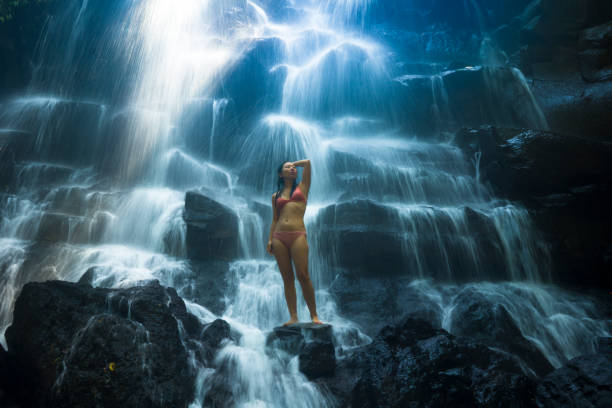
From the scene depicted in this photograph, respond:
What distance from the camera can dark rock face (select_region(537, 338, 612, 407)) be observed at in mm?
2818

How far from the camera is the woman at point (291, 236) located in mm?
4711

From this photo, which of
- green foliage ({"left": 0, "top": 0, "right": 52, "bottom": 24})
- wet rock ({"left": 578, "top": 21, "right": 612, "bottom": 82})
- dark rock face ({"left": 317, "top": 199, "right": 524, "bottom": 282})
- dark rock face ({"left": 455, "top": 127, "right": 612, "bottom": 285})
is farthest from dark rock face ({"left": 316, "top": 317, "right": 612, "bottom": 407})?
green foliage ({"left": 0, "top": 0, "right": 52, "bottom": 24})

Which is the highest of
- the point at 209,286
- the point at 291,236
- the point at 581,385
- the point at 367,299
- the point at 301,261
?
the point at 291,236

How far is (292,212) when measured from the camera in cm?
482

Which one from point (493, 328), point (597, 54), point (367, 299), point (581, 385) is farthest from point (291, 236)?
point (597, 54)

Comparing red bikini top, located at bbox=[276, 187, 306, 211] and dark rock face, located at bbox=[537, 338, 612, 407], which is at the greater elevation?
red bikini top, located at bbox=[276, 187, 306, 211]

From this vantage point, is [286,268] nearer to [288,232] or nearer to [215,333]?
[288,232]

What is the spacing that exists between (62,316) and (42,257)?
5.12 m

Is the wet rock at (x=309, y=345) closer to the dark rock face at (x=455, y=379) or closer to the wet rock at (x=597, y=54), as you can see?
the dark rock face at (x=455, y=379)

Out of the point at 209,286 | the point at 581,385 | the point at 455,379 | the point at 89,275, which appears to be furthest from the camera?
the point at 209,286

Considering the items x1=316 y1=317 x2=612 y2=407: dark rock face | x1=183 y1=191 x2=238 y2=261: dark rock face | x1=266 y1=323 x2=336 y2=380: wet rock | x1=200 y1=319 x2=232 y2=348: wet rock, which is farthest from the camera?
x1=183 y1=191 x2=238 y2=261: dark rock face

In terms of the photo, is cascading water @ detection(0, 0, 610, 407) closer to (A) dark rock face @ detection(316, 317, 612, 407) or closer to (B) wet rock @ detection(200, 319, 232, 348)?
(B) wet rock @ detection(200, 319, 232, 348)

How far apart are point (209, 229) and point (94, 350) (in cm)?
470

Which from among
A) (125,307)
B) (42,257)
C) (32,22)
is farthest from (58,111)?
(125,307)
